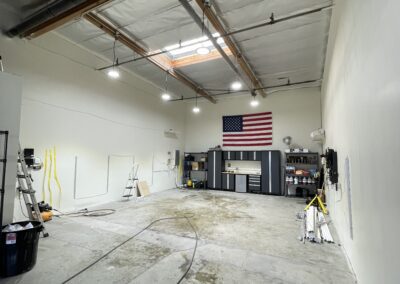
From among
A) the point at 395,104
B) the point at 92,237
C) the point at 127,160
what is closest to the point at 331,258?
the point at 395,104

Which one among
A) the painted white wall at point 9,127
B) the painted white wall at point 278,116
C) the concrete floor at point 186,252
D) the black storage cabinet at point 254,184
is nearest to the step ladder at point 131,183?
the concrete floor at point 186,252

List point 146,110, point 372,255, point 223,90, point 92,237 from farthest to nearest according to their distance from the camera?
point 223,90, point 146,110, point 92,237, point 372,255

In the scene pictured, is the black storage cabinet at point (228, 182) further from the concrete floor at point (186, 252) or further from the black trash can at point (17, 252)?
the black trash can at point (17, 252)

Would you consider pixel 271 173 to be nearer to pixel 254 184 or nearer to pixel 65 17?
pixel 254 184

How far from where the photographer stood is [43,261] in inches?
108

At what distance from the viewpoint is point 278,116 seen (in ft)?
28.2

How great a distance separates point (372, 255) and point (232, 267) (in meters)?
1.53

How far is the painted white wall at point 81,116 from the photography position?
4.48 m

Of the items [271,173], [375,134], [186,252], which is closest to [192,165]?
[271,173]

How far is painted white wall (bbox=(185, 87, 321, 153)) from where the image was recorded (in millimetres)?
8062

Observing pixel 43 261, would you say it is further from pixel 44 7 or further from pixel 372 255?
pixel 44 7

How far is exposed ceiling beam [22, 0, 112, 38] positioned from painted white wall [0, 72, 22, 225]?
1565 millimetres

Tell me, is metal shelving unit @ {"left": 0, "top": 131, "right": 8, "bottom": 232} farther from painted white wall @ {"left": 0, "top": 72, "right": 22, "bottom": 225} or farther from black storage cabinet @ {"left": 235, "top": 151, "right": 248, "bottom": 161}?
black storage cabinet @ {"left": 235, "top": 151, "right": 248, "bottom": 161}

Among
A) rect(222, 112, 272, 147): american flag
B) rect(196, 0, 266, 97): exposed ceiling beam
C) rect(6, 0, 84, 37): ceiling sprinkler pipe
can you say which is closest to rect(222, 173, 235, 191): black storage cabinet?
rect(222, 112, 272, 147): american flag
